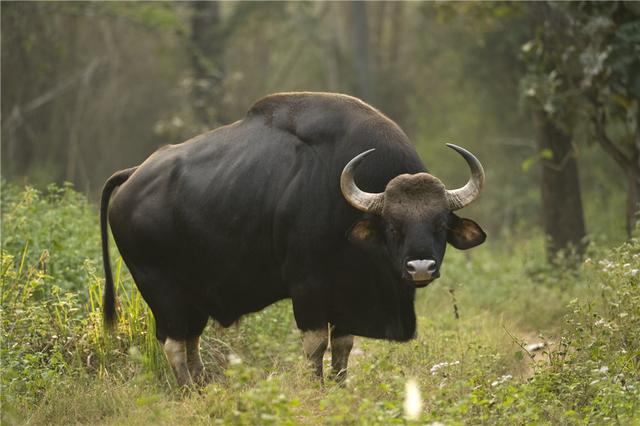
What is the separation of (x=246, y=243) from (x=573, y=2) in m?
5.41

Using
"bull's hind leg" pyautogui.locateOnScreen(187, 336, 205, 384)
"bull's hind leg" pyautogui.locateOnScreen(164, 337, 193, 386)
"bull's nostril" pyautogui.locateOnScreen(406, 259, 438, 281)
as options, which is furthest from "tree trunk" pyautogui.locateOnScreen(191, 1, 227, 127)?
"bull's nostril" pyautogui.locateOnScreen(406, 259, 438, 281)

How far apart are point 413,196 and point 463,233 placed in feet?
1.94

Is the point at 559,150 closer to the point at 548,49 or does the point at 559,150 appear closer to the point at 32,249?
the point at 548,49

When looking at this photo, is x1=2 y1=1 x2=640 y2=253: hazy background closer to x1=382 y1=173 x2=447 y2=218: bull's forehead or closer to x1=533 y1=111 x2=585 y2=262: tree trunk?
x1=533 y1=111 x2=585 y2=262: tree trunk

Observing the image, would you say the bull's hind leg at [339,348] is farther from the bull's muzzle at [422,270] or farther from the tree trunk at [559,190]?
the tree trunk at [559,190]

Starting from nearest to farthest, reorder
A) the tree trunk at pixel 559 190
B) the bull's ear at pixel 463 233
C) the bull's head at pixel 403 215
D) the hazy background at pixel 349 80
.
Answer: the bull's head at pixel 403 215 < the bull's ear at pixel 463 233 < the hazy background at pixel 349 80 < the tree trunk at pixel 559 190

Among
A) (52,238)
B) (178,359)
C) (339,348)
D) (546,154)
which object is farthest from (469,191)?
(546,154)

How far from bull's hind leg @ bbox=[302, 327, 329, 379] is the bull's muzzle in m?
0.87

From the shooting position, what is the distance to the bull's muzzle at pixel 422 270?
257 inches

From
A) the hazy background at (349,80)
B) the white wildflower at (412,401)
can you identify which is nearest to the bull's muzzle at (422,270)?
the white wildflower at (412,401)

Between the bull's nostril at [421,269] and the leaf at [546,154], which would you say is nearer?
the bull's nostril at [421,269]

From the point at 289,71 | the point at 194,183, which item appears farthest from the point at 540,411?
the point at 289,71

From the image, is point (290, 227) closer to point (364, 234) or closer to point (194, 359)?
point (364, 234)

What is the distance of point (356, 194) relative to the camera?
688 centimetres
